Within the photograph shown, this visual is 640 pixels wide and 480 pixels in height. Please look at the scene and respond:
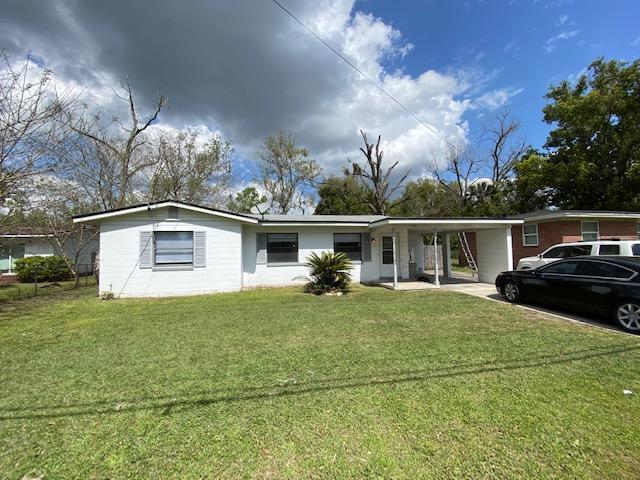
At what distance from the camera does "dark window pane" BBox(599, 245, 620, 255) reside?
31.2ft

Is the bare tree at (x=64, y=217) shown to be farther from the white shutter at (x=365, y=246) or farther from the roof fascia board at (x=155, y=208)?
the white shutter at (x=365, y=246)

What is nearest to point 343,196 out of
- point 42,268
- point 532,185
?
point 532,185

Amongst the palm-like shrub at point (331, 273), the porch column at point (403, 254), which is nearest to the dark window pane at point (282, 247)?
the palm-like shrub at point (331, 273)

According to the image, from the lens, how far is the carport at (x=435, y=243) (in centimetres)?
1162

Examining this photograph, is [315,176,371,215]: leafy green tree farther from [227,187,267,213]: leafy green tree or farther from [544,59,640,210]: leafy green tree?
[544,59,640,210]: leafy green tree

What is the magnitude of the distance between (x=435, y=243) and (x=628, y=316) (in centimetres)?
607

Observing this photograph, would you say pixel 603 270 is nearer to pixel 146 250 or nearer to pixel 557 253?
pixel 557 253

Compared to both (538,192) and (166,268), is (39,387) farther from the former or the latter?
(538,192)

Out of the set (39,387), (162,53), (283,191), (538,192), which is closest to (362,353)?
(39,387)

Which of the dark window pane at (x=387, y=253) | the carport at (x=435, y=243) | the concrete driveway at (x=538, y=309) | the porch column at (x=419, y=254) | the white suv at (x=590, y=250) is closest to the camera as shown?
the concrete driveway at (x=538, y=309)

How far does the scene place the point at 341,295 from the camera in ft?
34.9

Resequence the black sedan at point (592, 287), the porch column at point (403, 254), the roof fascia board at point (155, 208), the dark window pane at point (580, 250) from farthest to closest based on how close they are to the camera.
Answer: the porch column at point (403, 254) < the roof fascia board at point (155, 208) < the dark window pane at point (580, 250) < the black sedan at point (592, 287)

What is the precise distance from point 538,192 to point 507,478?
1123 inches

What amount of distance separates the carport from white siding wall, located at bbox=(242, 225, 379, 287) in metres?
0.85
